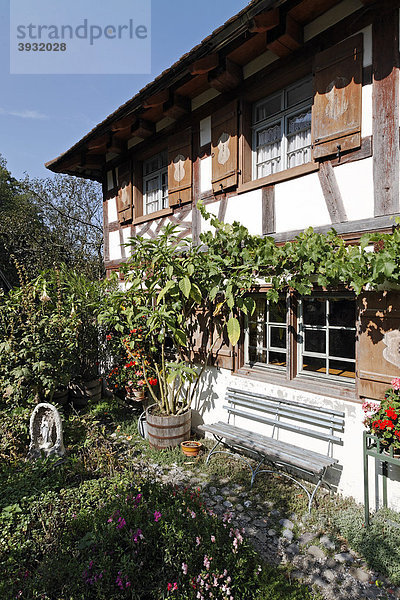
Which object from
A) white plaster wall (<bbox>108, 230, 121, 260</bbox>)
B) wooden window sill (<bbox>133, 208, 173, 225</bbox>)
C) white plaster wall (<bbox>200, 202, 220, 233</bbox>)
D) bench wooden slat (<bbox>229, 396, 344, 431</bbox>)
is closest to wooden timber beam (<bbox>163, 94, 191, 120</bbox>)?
wooden window sill (<bbox>133, 208, 173, 225</bbox>)

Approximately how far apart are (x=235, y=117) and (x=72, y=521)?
5051mm

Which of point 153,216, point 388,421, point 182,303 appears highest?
point 153,216

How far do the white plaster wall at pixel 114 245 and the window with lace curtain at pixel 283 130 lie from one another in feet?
11.9

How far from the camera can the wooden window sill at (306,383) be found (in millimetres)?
3857

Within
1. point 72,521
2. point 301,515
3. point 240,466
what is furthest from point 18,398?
point 301,515

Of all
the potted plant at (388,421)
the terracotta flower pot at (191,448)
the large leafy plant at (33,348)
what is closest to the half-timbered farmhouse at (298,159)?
the potted plant at (388,421)

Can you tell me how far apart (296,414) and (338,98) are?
3.58m

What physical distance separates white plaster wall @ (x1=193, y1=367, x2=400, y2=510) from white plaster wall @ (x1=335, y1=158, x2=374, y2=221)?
6.65 ft

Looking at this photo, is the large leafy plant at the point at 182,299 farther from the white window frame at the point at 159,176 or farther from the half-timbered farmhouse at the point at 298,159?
the white window frame at the point at 159,176

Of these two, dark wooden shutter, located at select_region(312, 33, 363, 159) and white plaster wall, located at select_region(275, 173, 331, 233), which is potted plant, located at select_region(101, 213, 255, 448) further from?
dark wooden shutter, located at select_region(312, 33, 363, 159)

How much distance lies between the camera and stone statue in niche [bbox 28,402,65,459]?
14.6 ft

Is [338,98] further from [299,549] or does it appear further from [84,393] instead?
[84,393]

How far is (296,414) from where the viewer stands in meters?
4.25

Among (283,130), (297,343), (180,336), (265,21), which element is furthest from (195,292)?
(265,21)
